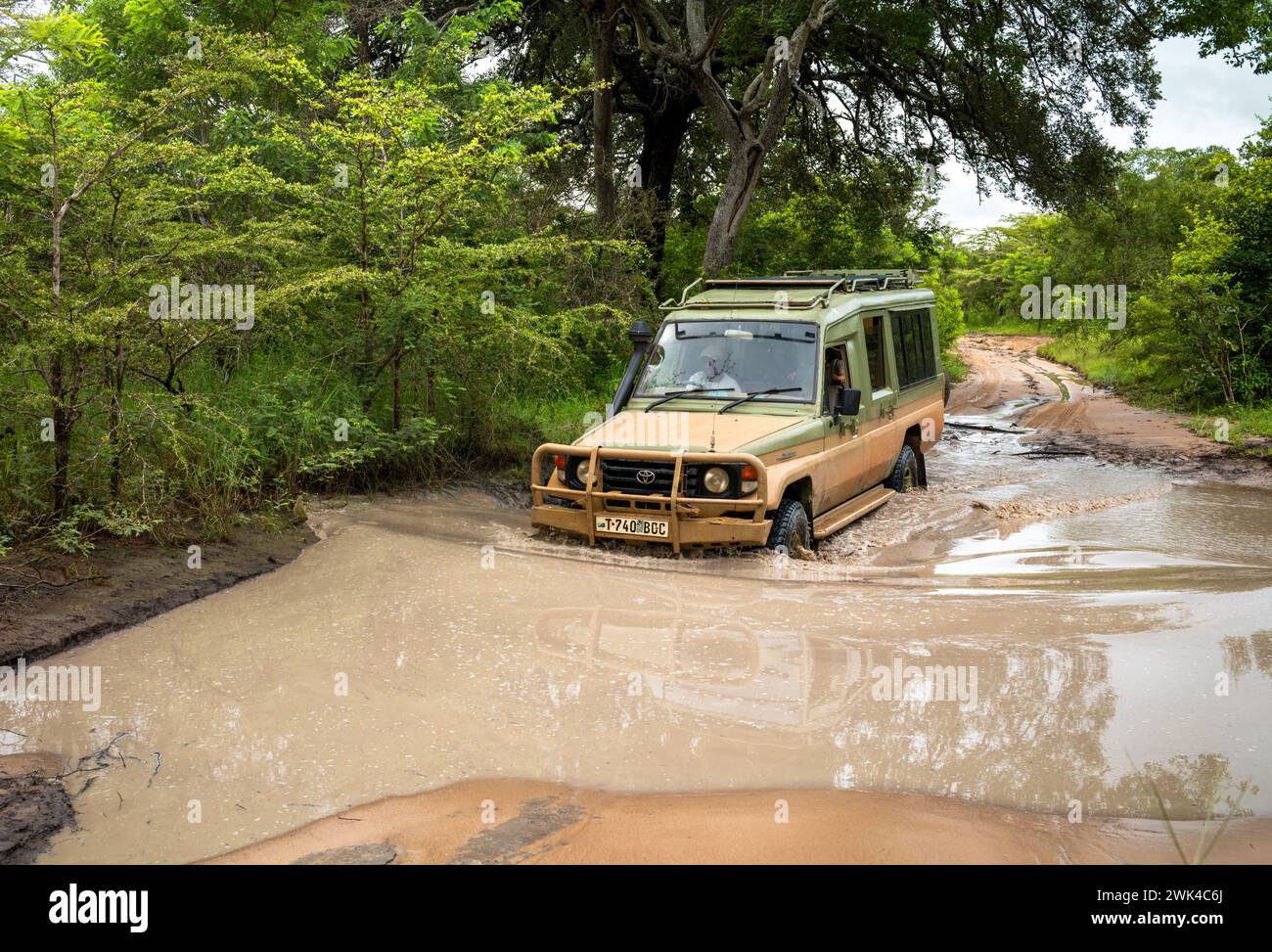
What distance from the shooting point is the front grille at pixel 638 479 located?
7.71 metres

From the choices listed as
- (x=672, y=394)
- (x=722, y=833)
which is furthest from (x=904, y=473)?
(x=722, y=833)

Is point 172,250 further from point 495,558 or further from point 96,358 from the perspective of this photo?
point 495,558

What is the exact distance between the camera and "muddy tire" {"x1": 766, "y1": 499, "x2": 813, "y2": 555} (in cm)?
784

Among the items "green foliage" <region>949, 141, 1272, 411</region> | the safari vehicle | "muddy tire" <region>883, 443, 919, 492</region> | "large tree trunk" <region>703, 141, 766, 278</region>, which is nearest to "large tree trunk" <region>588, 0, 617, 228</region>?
"large tree trunk" <region>703, 141, 766, 278</region>

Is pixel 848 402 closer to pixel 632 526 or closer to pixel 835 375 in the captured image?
pixel 835 375

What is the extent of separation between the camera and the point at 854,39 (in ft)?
57.5

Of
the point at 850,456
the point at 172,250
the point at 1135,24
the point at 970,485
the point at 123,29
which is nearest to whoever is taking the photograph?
the point at 172,250

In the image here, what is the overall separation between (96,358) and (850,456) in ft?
19.3

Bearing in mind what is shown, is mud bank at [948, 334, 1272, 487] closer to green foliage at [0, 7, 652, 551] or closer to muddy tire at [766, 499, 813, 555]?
muddy tire at [766, 499, 813, 555]

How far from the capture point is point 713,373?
9055 millimetres

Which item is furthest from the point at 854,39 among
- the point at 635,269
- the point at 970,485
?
the point at 970,485

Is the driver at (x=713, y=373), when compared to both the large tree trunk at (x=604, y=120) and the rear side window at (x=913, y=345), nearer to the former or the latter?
the rear side window at (x=913, y=345)

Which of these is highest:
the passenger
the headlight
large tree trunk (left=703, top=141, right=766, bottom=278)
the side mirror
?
large tree trunk (left=703, top=141, right=766, bottom=278)

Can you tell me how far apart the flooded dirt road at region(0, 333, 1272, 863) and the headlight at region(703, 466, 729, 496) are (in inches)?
21.8
